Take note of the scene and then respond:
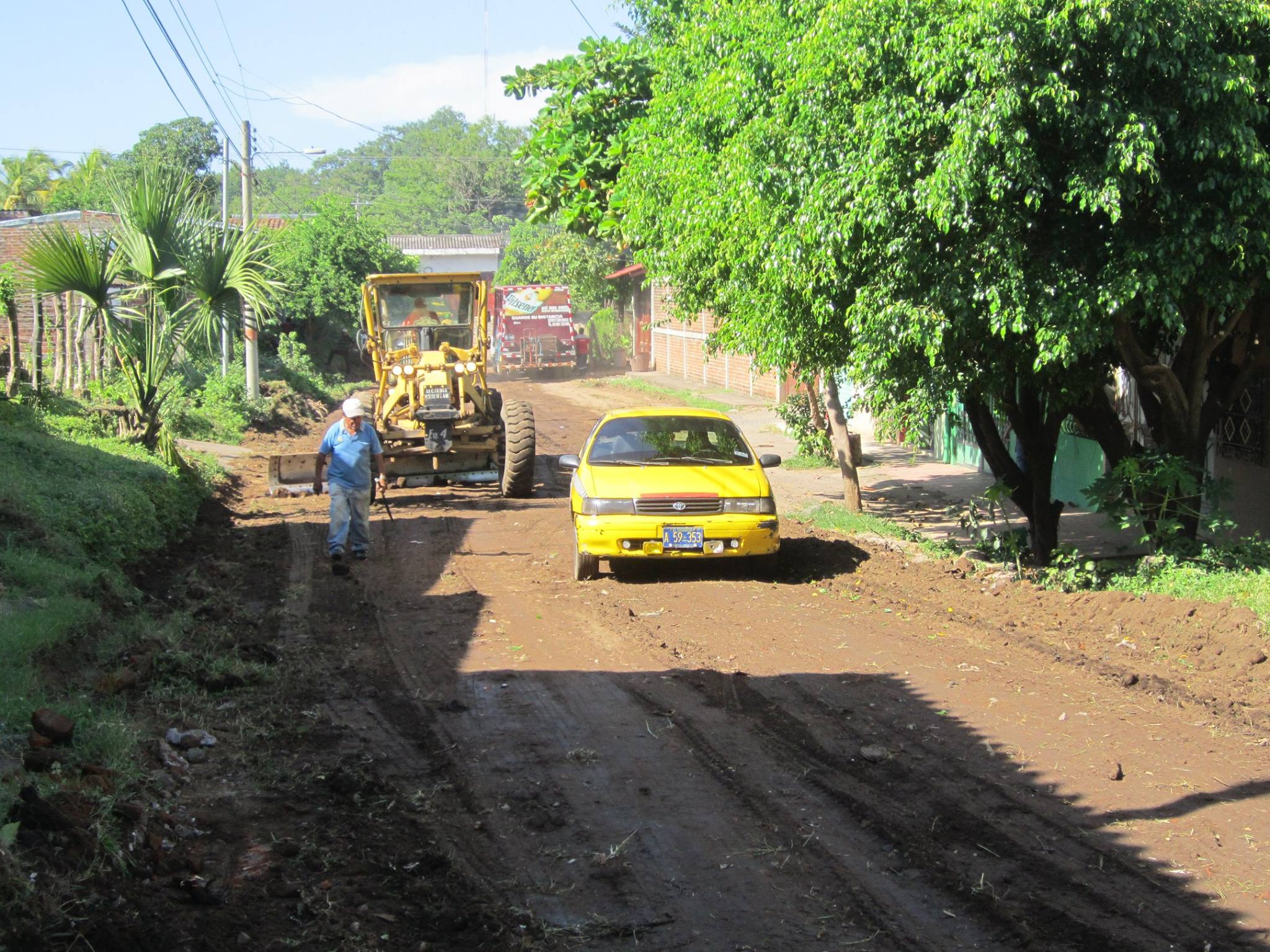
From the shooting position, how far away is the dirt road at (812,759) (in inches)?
184

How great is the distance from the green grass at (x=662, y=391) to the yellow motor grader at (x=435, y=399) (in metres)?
10.3

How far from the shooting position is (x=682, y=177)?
1191 cm

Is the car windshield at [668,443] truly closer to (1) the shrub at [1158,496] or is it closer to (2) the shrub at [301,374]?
(1) the shrub at [1158,496]

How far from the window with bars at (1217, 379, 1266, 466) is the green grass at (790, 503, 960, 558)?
337cm

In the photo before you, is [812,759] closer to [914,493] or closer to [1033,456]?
[1033,456]

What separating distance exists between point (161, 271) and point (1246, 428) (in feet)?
40.2

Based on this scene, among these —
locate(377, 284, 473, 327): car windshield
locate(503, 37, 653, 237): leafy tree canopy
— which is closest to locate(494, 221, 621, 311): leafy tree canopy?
locate(377, 284, 473, 327): car windshield

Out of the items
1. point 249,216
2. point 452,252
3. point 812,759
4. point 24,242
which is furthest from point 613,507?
point 452,252

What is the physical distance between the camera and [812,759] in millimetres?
6340

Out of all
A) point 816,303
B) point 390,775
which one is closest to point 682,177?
point 816,303

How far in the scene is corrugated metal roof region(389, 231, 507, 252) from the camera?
74.9 meters

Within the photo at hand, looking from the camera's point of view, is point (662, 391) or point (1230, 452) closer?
point (1230, 452)

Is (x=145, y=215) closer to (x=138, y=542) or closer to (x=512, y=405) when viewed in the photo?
(x=138, y=542)

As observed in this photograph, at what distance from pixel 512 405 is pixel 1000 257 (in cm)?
973
